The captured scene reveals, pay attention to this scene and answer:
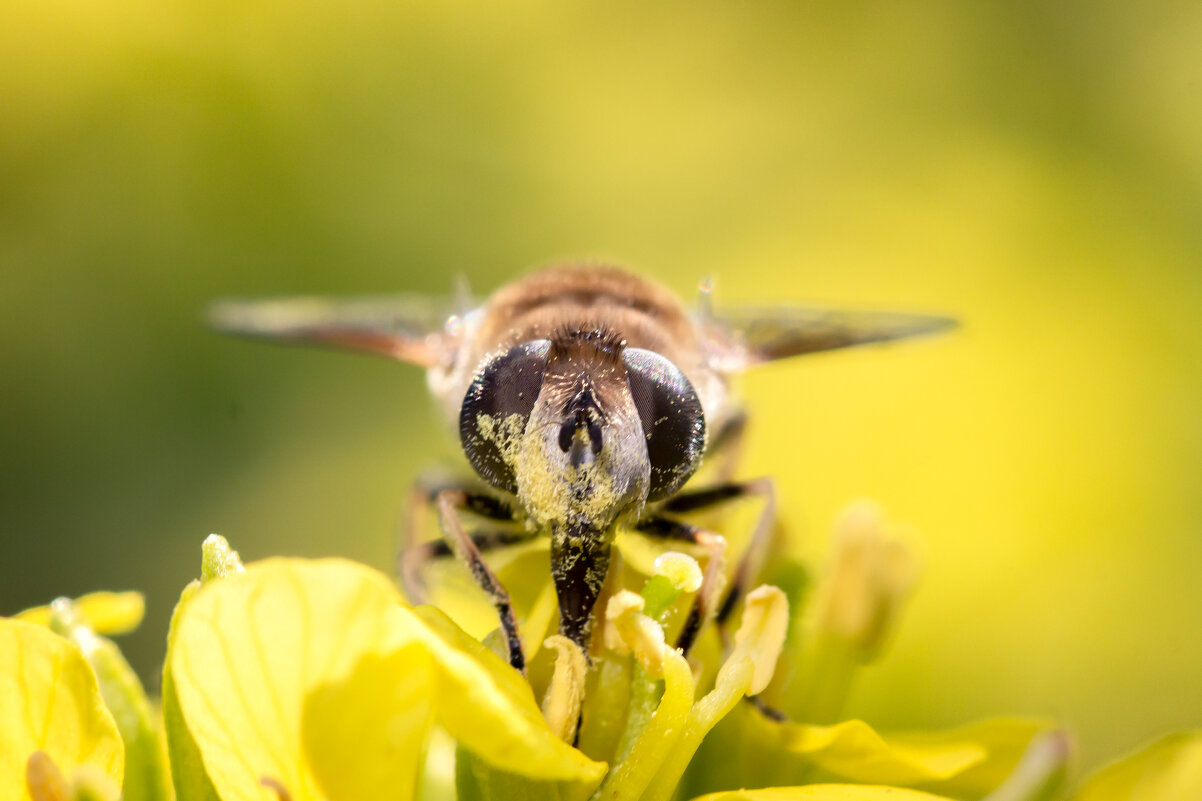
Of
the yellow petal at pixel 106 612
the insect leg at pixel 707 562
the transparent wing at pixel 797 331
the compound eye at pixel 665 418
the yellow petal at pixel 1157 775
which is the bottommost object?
the yellow petal at pixel 1157 775

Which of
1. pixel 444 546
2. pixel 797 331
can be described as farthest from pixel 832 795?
pixel 797 331

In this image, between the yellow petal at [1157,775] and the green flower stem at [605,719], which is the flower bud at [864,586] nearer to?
the yellow petal at [1157,775]

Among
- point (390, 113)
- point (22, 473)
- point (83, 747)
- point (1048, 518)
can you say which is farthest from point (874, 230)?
point (83, 747)

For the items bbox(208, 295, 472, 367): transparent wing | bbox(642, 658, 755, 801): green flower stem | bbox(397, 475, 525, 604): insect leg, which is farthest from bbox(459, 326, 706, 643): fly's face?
bbox(208, 295, 472, 367): transparent wing

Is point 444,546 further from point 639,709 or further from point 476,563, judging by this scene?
point 639,709

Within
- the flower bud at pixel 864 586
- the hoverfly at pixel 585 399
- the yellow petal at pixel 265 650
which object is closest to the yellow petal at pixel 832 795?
the hoverfly at pixel 585 399

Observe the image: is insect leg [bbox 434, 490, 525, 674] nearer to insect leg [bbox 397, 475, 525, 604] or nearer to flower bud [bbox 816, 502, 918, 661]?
insect leg [bbox 397, 475, 525, 604]

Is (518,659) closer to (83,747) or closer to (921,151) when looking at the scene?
(83,747)
